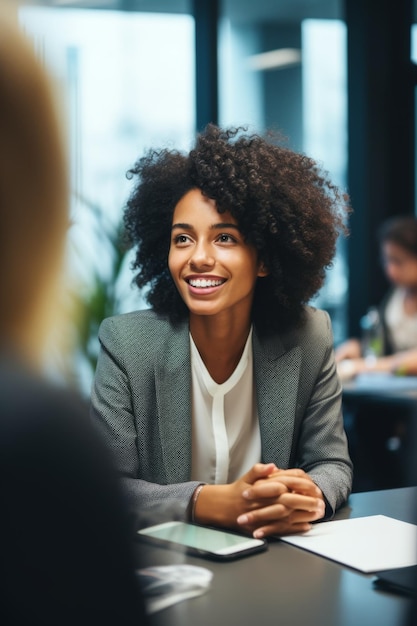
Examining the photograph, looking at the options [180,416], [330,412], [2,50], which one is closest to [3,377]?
[2,50]

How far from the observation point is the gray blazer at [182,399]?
5.76ft

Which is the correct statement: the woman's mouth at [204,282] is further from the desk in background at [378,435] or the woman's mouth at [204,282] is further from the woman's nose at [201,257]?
the desk in background at [378,435]

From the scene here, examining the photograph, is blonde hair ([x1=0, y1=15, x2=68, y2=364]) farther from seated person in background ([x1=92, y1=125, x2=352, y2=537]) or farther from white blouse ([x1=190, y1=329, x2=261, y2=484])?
white blouse ([x1=190, y1=329, x2=261, y2=484])

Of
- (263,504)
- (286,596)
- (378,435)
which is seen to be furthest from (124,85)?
(286,596)

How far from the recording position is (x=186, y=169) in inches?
76.0

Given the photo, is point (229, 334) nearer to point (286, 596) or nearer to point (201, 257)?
point (201, 257)

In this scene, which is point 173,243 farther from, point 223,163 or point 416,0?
point 416,0

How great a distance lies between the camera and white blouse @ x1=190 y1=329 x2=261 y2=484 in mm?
1873

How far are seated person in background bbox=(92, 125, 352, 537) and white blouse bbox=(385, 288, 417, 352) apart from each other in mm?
2588

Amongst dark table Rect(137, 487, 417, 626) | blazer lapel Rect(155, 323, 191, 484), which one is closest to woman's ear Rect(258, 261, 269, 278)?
blazer lapel Rect(155, 323, 191, 484)

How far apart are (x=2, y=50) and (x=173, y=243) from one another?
138 centimetres

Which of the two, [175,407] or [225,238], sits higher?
[225,238]

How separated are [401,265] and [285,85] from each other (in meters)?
1.75

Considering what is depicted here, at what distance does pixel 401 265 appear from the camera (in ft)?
15.0
